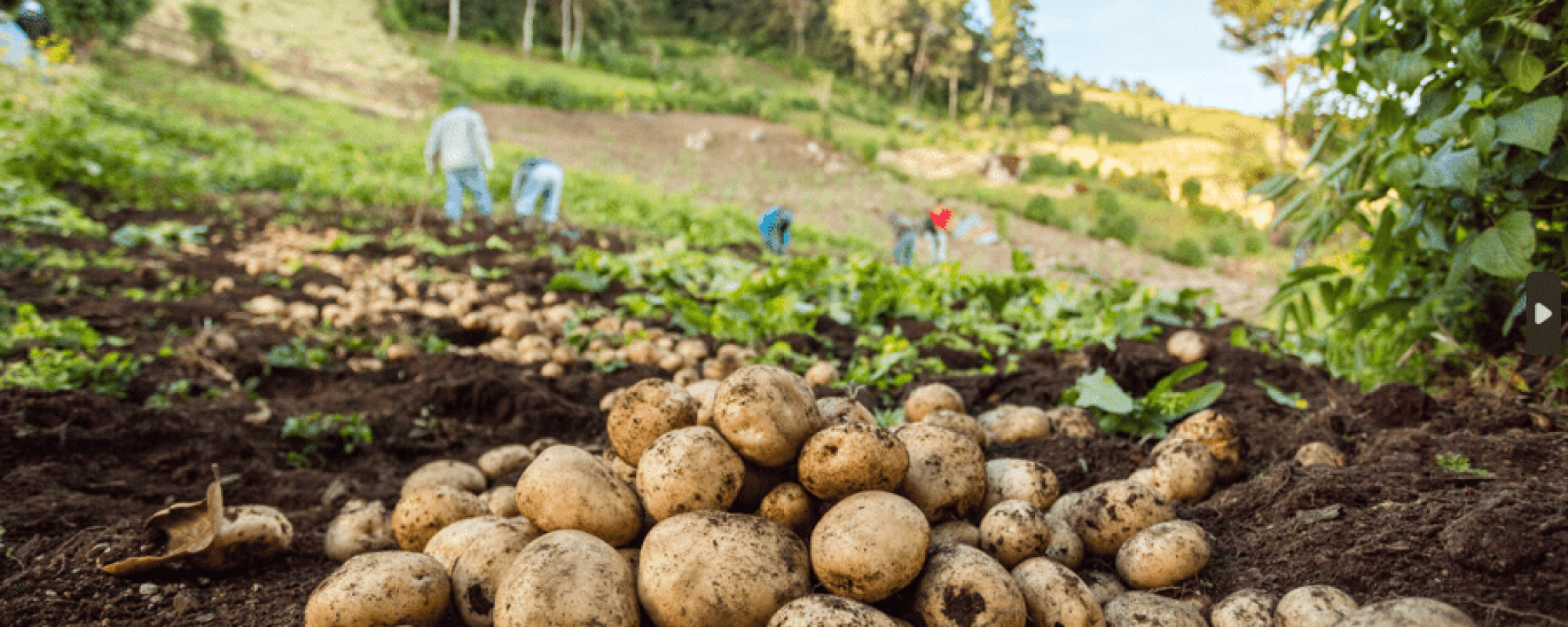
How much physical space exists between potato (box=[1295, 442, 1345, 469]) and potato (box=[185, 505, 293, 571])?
10.5ft

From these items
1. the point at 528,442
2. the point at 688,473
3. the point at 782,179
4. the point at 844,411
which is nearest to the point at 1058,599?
the point at 844,411

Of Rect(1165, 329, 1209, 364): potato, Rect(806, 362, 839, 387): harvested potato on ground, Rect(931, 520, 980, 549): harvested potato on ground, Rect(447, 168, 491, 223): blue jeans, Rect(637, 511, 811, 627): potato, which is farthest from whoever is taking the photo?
Rect(447, 168, 491, 223): blue jeans

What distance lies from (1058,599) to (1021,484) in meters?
0.53

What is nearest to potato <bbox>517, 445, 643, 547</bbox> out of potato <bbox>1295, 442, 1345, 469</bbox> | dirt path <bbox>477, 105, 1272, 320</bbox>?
potato <bbox>1295, 442, 1345, 469</bbox>

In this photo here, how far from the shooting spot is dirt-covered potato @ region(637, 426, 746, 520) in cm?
171

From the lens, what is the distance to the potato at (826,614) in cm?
138

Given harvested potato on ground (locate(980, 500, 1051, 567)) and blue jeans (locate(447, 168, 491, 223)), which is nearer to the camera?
harvested potato on ground (locate(980, 500, 1051, 567))

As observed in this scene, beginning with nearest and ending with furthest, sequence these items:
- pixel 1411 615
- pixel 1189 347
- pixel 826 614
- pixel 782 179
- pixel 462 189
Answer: pixel 1411 615 < pixel 826 614 < pixel 1189 347 < pixel 462 189 < pixel 782 179

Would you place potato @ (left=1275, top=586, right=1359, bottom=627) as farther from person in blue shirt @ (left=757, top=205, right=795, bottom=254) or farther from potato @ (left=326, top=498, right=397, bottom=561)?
potato @ (left=326, top=498, right=397, bottom=561)

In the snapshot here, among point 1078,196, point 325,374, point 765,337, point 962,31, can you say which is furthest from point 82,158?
point 962,31

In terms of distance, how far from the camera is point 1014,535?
1811mm

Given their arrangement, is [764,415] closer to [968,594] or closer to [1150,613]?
[968,594]

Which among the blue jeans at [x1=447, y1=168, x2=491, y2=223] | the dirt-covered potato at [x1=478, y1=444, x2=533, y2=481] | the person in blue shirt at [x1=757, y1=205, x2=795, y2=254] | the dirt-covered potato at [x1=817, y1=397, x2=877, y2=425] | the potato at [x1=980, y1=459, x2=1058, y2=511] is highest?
the person in blue shirt at [x1=757, y1=205, x2=795, y2=254]

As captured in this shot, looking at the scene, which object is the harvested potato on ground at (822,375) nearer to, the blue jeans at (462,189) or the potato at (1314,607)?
the potato at (1314,607)
